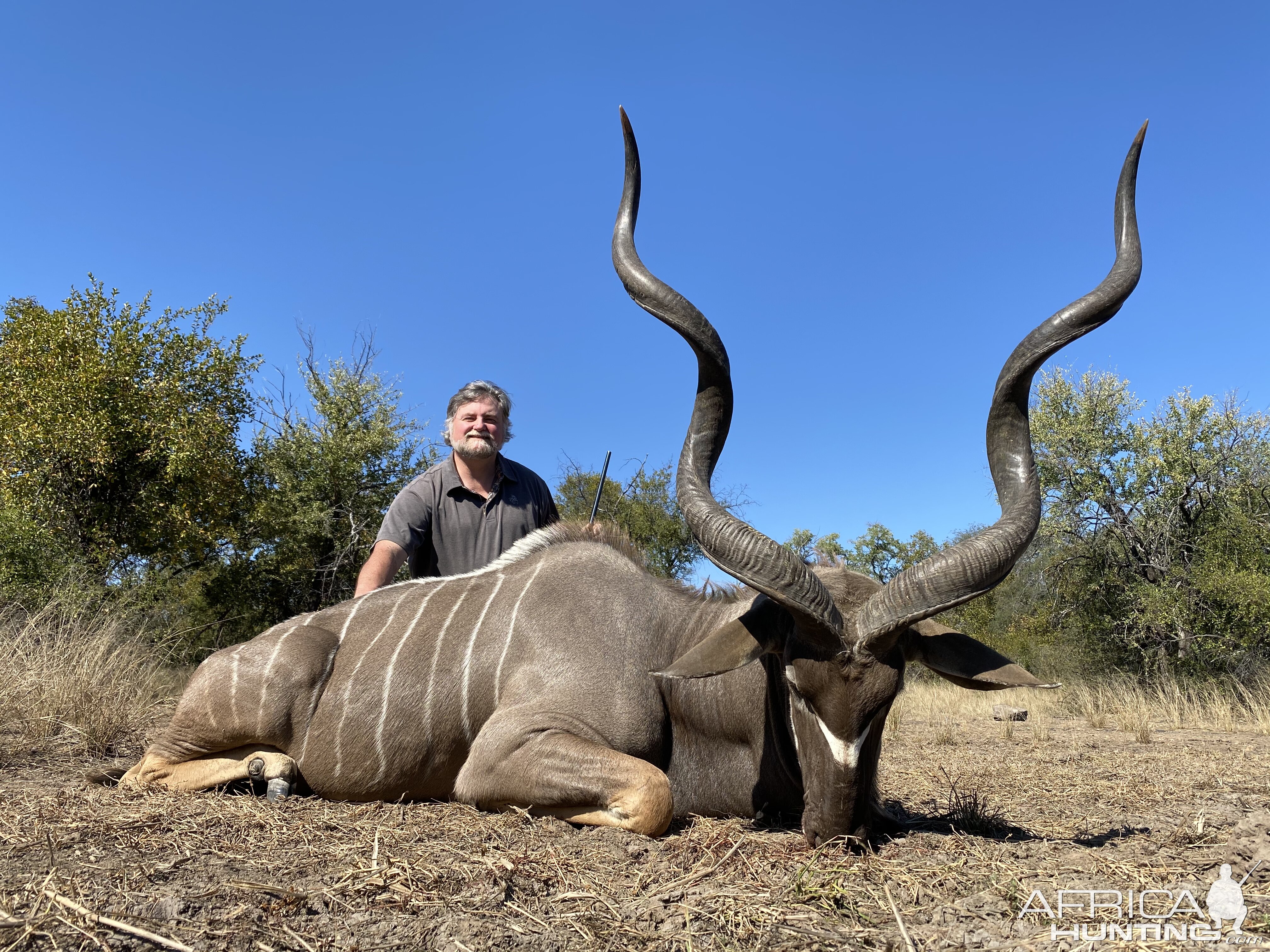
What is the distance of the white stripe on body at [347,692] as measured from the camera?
4.14 metres

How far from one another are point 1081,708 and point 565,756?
11.7 meters

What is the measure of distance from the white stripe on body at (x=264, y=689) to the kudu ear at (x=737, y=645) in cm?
210

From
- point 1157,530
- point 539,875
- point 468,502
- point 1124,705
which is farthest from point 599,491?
point 1157,530

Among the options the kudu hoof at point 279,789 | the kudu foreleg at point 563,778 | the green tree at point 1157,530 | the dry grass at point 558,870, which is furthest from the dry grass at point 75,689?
the green tree at point 1157,530

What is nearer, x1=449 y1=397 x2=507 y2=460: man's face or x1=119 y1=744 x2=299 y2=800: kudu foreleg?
x1=119 y1=744 x2=299 y2=800: kudu foreleg

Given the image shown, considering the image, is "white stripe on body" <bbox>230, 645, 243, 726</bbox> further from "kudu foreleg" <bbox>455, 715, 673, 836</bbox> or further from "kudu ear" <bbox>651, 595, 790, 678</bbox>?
"kudu ear" <bbox>651, 595, 790, 678</bbox>

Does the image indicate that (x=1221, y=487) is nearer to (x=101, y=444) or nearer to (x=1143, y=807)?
(x=1143, y=807)

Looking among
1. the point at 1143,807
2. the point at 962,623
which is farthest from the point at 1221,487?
the point at 1143,807

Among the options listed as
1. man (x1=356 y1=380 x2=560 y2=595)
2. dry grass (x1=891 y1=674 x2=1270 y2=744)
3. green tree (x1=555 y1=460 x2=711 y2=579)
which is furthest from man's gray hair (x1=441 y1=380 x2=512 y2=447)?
green tree (x1=555 y1=460 x2=711 y2=579)

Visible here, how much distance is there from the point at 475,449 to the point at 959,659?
11.3ft

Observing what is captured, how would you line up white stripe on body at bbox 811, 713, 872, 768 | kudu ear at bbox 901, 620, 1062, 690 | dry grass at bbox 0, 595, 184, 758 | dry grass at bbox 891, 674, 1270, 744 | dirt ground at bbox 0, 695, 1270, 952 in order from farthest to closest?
dry grass at bbox 891, 674, 1270, 744
dry grass at bbox 0, 595, 184, 758
kudu ear at bbox 901, 620, 1062, 690
white stripe on body at bbox 811, 713, 872, 768
dirt ground at bbox 0, 695, 1270, 952

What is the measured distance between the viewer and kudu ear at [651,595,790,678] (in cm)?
329

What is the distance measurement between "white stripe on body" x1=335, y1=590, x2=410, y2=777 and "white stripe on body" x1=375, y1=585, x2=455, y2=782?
130 millimetres

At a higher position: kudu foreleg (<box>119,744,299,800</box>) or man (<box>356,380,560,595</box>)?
man (<box>356,380,560,595</box>)
